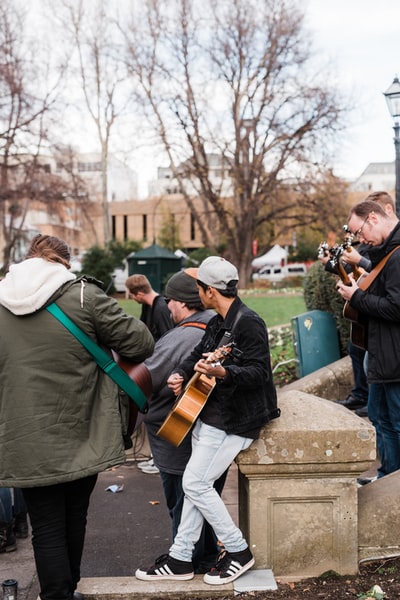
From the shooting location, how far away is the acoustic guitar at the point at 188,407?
3453 mm

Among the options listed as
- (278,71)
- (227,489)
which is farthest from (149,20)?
(227,489)

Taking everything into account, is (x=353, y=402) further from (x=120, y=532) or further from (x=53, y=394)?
(x=53, y=394)

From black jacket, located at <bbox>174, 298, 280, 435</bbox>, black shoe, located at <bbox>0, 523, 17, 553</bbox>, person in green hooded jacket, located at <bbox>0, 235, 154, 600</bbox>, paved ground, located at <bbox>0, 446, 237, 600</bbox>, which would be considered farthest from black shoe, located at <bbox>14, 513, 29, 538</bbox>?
black jacket, located at <bbox>174, 298, 280, 435</bbox>

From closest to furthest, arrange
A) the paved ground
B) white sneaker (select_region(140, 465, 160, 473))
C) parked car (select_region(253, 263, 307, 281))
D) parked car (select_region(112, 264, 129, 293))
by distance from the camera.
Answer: the paved ground, white sneaker (select_region(140, 465, 160, 473)), parked car (select_region(112, 264, 129, 293)), parked car (select_region(253, 263, 307, 281))

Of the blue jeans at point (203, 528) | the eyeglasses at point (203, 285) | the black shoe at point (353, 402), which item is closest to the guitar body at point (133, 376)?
the eyeglasses at point (203, 285)

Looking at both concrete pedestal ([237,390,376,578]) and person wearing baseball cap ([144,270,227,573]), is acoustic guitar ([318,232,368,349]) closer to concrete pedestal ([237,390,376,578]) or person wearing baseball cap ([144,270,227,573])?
person wearing baseball cap ([144,270,227,573])

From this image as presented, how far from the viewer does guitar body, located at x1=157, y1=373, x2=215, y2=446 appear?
345 cm

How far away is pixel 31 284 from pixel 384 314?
2153 millimetres

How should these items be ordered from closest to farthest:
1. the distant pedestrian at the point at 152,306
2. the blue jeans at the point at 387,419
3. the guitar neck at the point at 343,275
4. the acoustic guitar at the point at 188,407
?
the acoustic guitar at the point at 188,407 → the blue jeans at the point at 387,419 → the guitar neck at the point at 343,275 → the distant pedestrian at the point at 152,306

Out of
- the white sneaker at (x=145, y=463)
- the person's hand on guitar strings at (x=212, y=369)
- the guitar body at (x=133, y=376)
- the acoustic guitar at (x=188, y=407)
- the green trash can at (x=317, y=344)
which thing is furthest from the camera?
the green trash can at (x=317, y=344)

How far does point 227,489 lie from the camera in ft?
18.8

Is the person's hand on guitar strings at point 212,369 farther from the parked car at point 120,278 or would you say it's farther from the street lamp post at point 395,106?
the parked car at point 120,278

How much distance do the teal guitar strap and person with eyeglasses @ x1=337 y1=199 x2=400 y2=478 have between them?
1.65 m

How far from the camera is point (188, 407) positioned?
11.4ft
